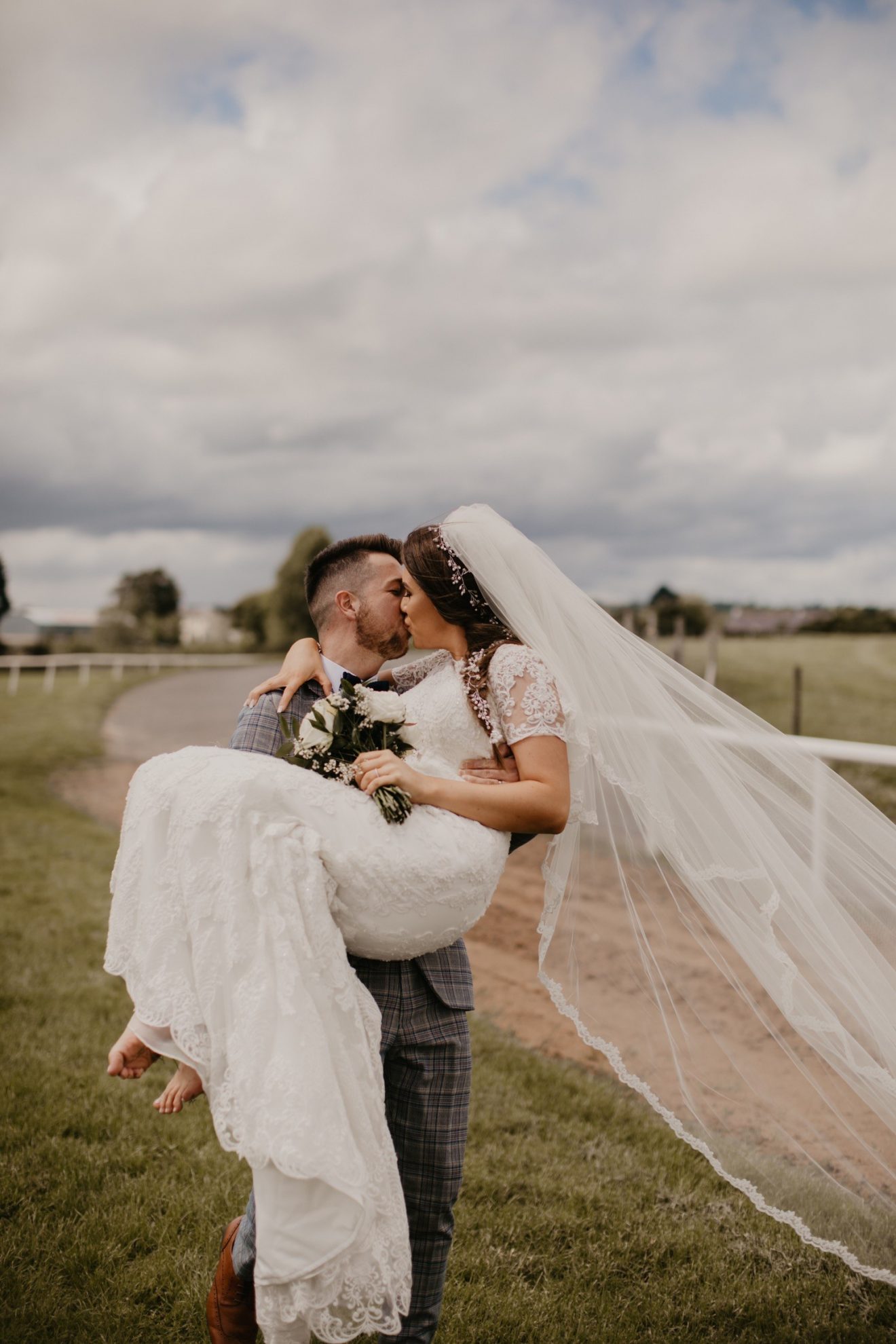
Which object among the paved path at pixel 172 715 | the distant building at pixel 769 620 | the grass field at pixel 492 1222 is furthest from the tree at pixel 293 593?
the grass field at pixel 492 1222

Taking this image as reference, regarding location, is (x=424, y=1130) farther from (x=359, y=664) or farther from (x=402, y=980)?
(x=359, y=664)

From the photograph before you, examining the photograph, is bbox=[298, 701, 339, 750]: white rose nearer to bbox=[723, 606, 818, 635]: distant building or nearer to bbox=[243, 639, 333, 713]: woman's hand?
bbox=[243, 639, 333, 713]: woman's hand

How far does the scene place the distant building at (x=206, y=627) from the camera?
62.7 meters

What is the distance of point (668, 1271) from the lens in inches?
138

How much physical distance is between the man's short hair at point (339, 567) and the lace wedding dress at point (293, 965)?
0.85 m

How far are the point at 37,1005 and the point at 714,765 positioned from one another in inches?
187

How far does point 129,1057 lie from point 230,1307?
3.30 ft

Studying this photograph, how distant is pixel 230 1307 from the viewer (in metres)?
2.87

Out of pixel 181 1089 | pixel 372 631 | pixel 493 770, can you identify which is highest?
pixel 372 631

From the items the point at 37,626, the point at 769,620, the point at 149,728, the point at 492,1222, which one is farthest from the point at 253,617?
the point at 492,1222

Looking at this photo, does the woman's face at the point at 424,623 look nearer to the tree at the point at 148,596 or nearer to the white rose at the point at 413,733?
the white rose at the point at 413,733

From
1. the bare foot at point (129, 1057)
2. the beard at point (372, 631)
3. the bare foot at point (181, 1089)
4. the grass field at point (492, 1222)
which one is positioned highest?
the beard at point (372, 631)

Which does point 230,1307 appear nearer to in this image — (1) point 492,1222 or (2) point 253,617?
(1) point 492,1222

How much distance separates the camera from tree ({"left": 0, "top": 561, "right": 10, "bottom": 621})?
52969mm
